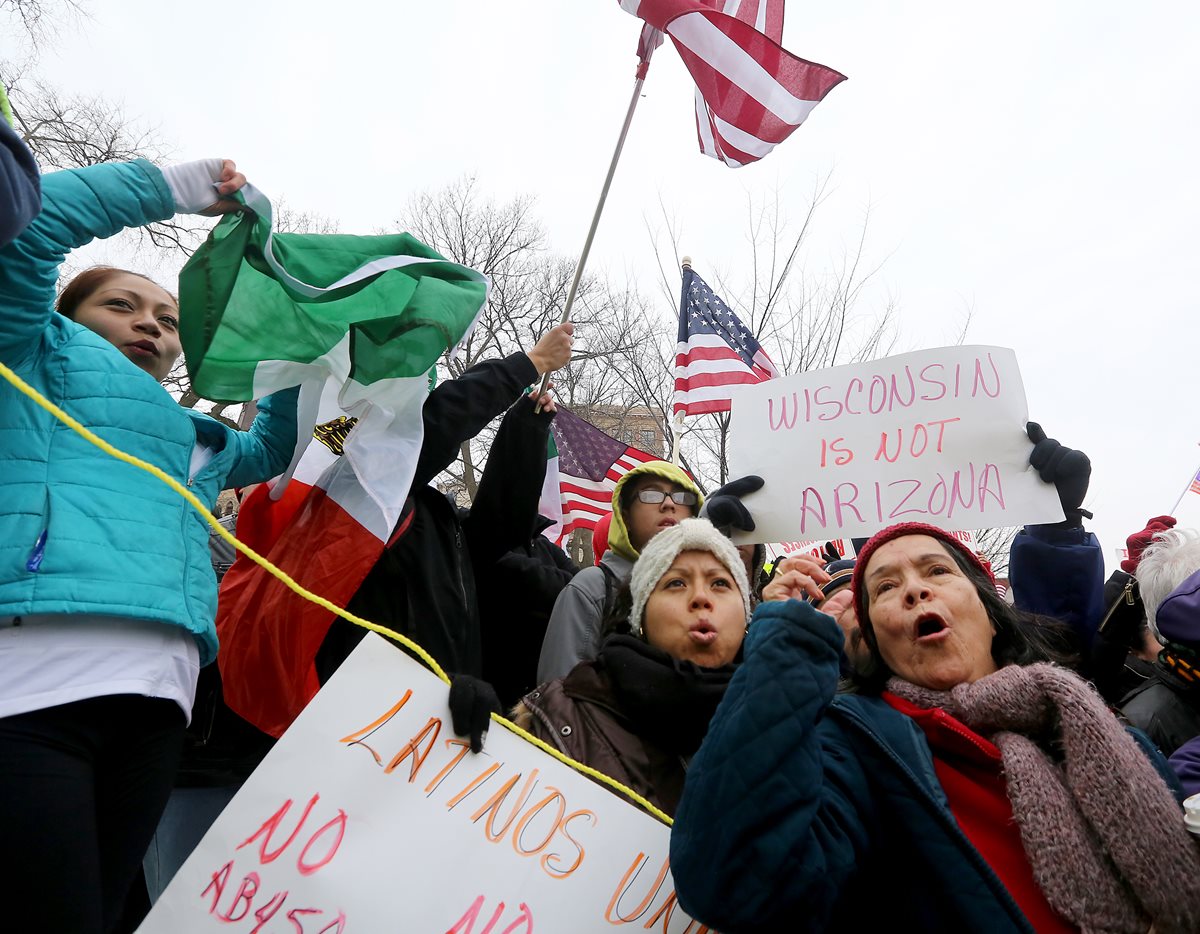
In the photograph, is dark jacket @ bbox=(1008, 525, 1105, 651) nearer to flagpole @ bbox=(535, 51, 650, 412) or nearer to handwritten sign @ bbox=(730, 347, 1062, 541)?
handwritten sign @ bbox=(730, 347, 1062, 541)

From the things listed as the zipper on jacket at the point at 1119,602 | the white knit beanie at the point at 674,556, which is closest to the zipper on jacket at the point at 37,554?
the white knit beanie at the point at 674,556

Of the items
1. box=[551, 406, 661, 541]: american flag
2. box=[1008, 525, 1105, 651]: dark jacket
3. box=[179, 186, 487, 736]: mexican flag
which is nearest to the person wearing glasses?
box=[179, 186, 487, 736]: mexican flag

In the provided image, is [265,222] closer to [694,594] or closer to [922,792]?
[694,594]

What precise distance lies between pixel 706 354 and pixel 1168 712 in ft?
11.0

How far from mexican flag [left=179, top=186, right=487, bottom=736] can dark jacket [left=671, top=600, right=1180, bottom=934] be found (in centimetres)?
131

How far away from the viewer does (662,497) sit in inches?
130

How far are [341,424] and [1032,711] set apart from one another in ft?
7.24

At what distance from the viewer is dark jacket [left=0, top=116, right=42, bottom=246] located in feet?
4.20

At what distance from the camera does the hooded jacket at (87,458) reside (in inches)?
59.2

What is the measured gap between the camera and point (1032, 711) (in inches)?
62.1

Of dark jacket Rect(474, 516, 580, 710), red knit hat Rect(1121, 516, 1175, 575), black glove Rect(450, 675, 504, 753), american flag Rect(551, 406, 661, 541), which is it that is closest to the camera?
black glove Rect(450, 675, 504, 753)

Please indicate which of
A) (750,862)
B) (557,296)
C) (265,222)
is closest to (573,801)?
(750,862)

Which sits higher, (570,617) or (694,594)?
(694,594)

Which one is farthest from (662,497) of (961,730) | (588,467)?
(588,467)
